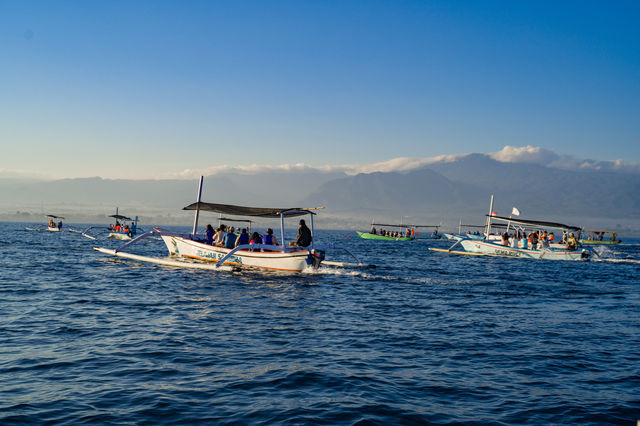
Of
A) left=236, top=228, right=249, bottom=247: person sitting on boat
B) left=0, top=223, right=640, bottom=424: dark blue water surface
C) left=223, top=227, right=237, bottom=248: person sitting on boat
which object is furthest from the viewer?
left=223, top=227, right=237, bottom=248: person sitting on boat

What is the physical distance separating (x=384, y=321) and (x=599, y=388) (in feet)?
21.0

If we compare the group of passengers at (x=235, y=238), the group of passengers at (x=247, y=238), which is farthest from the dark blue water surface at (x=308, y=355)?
the group of passengers at (x=235, y=238)

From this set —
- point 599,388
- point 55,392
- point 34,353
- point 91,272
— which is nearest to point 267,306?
point 34,353

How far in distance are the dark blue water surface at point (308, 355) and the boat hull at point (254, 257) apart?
4.90m

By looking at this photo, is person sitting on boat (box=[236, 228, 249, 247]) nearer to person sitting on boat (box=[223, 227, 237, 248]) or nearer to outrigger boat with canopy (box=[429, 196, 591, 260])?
person sitting on boat (box=[223, 227, 237, 248])

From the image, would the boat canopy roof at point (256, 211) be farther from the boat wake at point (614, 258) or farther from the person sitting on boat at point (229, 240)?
the boat wake at point (614, 258)

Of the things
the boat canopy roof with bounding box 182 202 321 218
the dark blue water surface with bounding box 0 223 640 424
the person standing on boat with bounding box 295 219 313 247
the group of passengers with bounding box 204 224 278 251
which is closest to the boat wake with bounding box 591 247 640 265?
the dark blue water surface with bounding box 0 223 640 424

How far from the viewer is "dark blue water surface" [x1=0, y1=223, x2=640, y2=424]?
24.2 ft

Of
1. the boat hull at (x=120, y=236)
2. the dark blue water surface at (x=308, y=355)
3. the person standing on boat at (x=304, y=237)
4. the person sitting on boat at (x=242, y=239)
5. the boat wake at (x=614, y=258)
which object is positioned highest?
the person standing on boat at (x=304, y=237)

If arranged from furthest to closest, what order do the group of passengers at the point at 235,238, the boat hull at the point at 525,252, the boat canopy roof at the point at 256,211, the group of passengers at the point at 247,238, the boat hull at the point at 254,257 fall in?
the boat hull at the point at 525,252 < the group of passengers at the point at 235,238 < the boat canopy roof at the point at 256,211 < the group of passengers at the point at 247,238 < the boat hull at the point at 254,257

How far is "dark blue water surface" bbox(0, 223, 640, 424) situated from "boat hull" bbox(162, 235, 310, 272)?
490 centimetres

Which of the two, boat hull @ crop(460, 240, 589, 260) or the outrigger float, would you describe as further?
boat hull @ crop(460, 240, 589, 260)

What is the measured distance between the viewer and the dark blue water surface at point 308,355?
7.38 metres

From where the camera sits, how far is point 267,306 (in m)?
16.1
